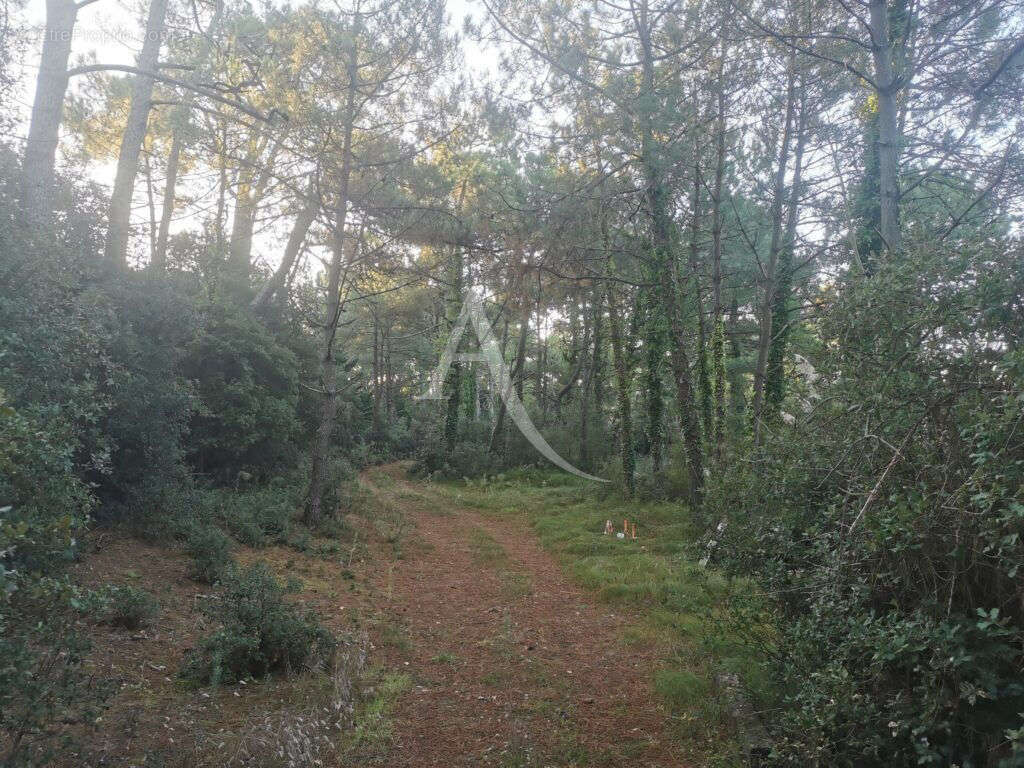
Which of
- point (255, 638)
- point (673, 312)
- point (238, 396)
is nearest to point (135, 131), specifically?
point (238, 396)

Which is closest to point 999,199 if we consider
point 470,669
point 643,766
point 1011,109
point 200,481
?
point 1011,109

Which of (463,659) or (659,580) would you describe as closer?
(463,659)

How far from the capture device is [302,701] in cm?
445

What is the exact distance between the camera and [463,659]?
19.5 ft

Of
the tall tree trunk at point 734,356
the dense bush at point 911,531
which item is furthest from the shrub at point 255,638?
the tall tree trunk at point 734,356

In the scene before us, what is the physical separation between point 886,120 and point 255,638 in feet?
23.1

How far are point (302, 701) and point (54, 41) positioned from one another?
9.94 m

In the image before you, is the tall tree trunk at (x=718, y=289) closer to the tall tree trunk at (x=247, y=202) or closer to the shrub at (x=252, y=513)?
the shrub at (x=252, y=513)

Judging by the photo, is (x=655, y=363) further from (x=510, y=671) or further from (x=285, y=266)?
(x=510, y=671)

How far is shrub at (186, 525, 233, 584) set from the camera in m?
6.95

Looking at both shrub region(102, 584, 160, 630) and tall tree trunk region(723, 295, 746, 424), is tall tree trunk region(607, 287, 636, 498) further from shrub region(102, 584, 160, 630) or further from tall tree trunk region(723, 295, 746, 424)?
shrub region(102, 584, 160, 630)

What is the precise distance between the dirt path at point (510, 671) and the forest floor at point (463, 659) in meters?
0.02

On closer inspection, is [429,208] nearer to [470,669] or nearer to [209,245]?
[209,245]

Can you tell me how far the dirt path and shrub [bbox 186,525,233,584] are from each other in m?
1.91
